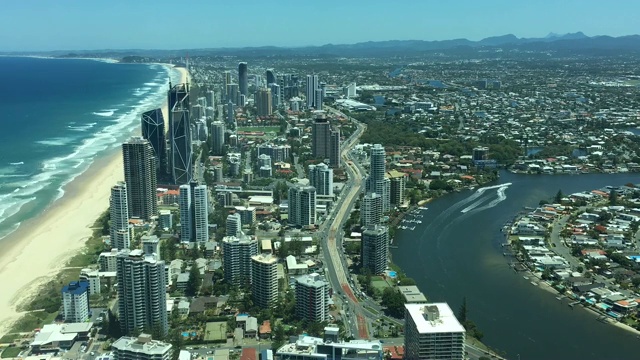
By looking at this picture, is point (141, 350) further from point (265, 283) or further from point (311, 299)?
point (265, 283)

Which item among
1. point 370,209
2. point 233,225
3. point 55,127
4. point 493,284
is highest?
point 55,127

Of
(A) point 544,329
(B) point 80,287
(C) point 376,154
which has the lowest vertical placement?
(A) point 544,329

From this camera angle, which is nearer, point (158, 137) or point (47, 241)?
point (47, 241)

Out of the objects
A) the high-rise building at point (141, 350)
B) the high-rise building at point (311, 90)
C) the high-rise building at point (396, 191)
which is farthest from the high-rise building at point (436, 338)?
the high-rise building at point (311, 90)

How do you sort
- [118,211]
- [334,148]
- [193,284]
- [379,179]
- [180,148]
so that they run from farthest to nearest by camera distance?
[334,148] < [180,148] < [379,179] < [118,211] < [193,284]

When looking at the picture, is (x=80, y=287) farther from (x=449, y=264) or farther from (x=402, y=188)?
(x=402, y=188)

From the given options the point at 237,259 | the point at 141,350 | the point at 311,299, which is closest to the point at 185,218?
the point at 237,259

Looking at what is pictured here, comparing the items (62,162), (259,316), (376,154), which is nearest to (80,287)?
(259,316)

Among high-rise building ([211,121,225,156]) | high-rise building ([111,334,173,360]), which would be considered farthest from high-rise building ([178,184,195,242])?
high-rise building ([211,121,225,156])

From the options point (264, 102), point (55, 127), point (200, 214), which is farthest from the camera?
point (264, 102)
